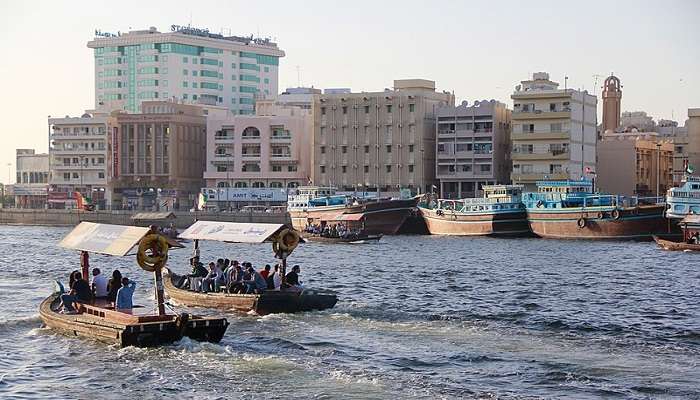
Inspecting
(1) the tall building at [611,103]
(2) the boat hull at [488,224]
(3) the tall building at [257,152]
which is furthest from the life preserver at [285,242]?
(1) the tall building at [611,103]

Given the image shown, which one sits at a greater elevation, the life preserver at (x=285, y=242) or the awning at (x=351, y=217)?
the life preserver at (x=285, y=242)

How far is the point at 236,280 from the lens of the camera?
41938 millimetres

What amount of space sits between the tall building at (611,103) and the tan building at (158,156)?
190 feet

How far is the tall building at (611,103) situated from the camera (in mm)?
161000

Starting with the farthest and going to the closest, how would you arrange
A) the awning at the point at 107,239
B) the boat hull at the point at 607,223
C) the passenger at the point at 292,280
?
the boat hull at the point at 607,223
the passenger at the point at 292,280
the awning at the point at 107,239

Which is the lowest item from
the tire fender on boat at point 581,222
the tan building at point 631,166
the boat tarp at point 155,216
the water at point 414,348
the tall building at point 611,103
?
the water at point 414,348

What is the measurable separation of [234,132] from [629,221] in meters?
63.5

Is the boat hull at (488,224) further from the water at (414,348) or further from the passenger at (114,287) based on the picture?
the passenger at (114,287)

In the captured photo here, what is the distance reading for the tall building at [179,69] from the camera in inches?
7077

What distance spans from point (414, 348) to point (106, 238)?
1119 centimetres

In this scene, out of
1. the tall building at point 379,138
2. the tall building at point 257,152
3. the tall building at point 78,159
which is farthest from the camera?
the tall building at point 78,159

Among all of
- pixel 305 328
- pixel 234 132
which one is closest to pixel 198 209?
pixel 234 132

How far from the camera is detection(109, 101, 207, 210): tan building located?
486 ft

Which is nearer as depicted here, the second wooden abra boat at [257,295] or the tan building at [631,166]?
the second wooden abra boat at [257,295]
